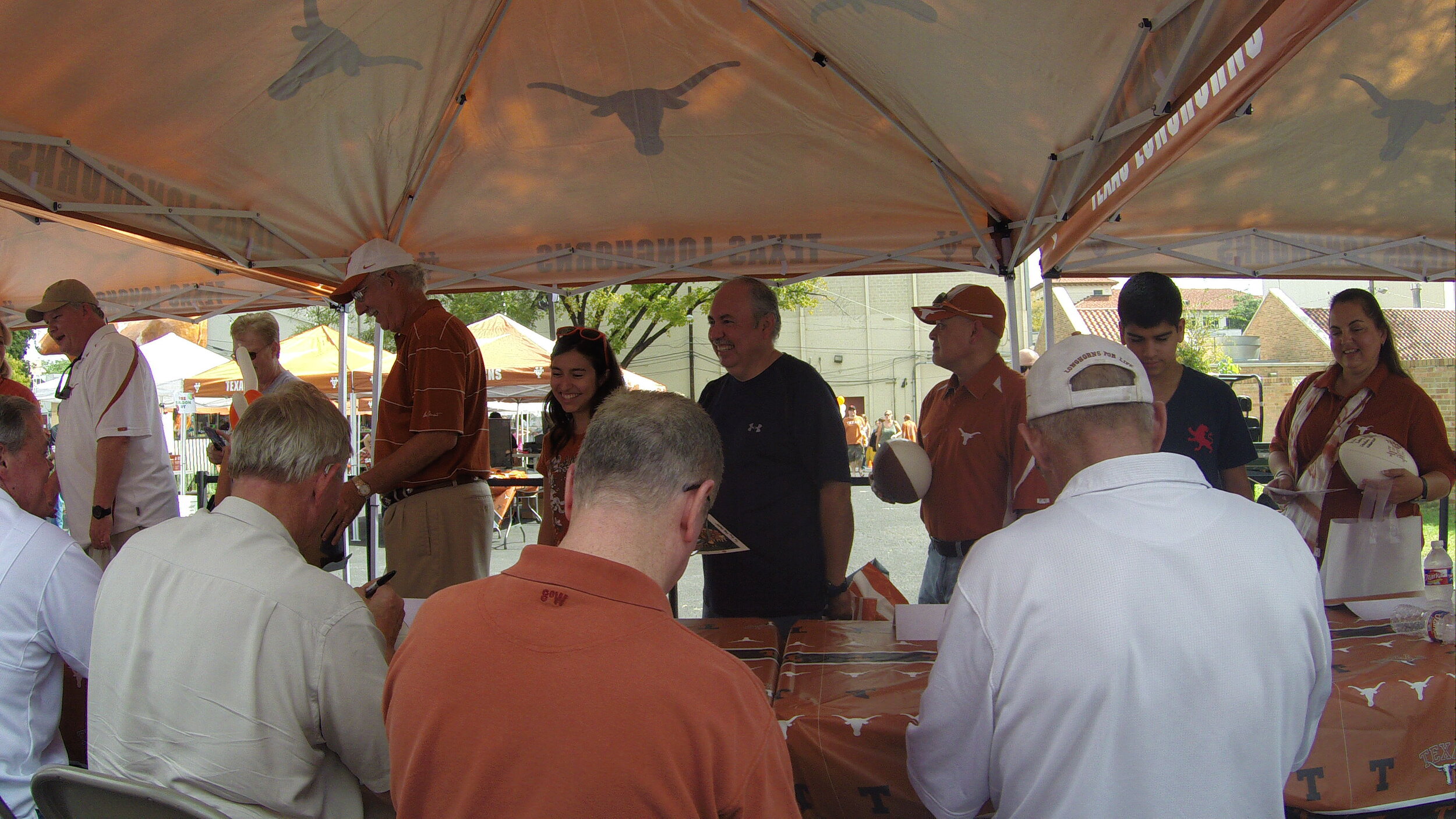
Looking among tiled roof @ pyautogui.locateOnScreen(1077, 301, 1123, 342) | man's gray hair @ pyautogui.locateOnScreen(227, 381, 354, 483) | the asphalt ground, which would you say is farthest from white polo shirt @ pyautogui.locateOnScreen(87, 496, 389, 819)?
tiled roof @ pyautogui.locateOnScreen(1077, 301, 1123, 342)

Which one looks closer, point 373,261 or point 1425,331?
point 373,261

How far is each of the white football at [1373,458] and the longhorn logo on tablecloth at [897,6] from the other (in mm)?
2017

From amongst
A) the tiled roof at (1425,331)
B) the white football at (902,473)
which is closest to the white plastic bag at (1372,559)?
the white football at (902,473)

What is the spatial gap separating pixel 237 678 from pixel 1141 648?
4.55ft

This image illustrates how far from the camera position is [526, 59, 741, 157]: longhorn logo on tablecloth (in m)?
3.66

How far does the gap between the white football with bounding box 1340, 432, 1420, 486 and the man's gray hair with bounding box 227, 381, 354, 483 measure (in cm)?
310

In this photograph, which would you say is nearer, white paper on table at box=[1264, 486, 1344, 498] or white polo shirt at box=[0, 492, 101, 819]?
white polo shirt at box=[0, 492, 101, 819]

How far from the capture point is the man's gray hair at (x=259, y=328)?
15.5 feet

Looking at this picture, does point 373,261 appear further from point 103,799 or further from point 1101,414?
point 1101,414

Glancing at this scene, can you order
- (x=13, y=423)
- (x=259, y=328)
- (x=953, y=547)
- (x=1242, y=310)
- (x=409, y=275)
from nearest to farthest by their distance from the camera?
(x=13, y=423) < (x=953, y=547) < (x=409, y=275) < (x=259, y=328) < (x=1242, y=310)

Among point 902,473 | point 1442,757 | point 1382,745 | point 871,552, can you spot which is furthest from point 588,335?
point 871,552

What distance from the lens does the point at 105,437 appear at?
11.2 feet

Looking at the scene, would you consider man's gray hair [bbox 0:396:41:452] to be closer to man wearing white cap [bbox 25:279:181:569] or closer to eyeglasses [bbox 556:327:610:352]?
man wearing white cap [bbox 25:279:181:569]

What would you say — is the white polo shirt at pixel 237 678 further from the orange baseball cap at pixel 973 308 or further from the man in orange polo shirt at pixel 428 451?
the orange baseball cap at pixel 973 308
